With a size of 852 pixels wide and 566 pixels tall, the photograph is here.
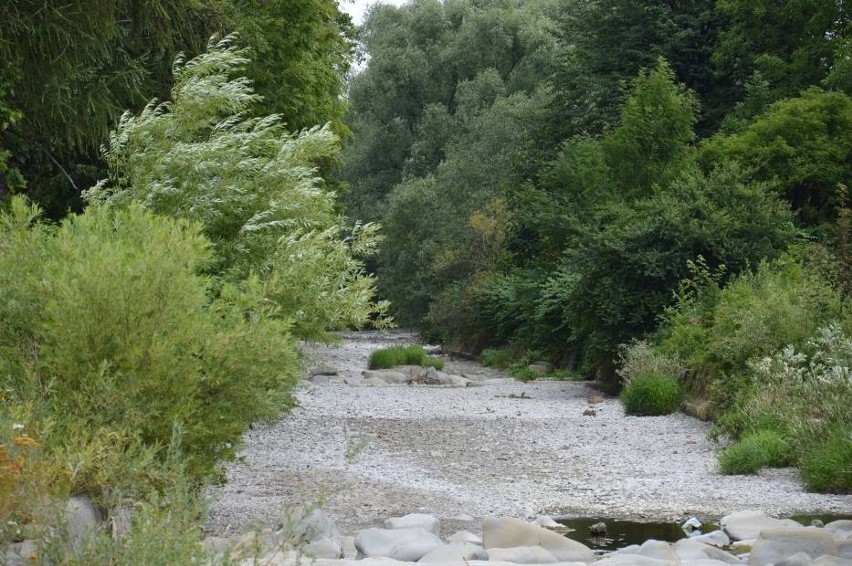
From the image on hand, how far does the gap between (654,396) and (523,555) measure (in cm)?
1024

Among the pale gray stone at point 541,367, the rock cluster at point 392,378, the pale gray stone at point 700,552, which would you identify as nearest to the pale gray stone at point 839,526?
the pale gray stone at point 700,552

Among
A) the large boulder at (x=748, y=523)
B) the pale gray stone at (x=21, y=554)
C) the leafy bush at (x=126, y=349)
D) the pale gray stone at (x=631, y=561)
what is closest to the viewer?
the pale gray stone at (x=21, y=554)

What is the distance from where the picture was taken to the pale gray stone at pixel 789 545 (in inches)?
311

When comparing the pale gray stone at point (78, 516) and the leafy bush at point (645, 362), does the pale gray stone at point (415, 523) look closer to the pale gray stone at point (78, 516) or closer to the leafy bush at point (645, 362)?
A: the pale gray stone at point (78, 516)

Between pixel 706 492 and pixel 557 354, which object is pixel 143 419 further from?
pixel 557 354

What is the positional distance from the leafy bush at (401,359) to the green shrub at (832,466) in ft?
67.5

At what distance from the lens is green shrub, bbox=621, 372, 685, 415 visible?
17672 millimetres

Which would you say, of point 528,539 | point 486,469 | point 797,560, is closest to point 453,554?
point 528,539

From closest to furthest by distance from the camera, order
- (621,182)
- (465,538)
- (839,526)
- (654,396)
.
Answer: (465,538) < (839,526) < (654,396) < (621,182)

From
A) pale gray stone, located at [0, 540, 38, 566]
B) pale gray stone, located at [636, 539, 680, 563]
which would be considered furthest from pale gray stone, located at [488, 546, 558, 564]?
pale gray stone, located at [0, 540, 38, 566]

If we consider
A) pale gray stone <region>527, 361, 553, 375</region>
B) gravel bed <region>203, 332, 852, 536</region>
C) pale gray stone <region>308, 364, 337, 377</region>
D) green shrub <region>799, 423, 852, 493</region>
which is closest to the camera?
gravel bed <region>203, 332, 852, 536</region>

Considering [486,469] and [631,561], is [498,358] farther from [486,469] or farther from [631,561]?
[631,561]

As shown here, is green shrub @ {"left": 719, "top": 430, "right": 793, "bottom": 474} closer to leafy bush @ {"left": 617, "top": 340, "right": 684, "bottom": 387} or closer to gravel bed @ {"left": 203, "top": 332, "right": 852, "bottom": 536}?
gravel bed @ {"left": 203, "top": 332, "right": 852, "bottom": 536}

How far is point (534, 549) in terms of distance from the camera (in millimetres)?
7945
